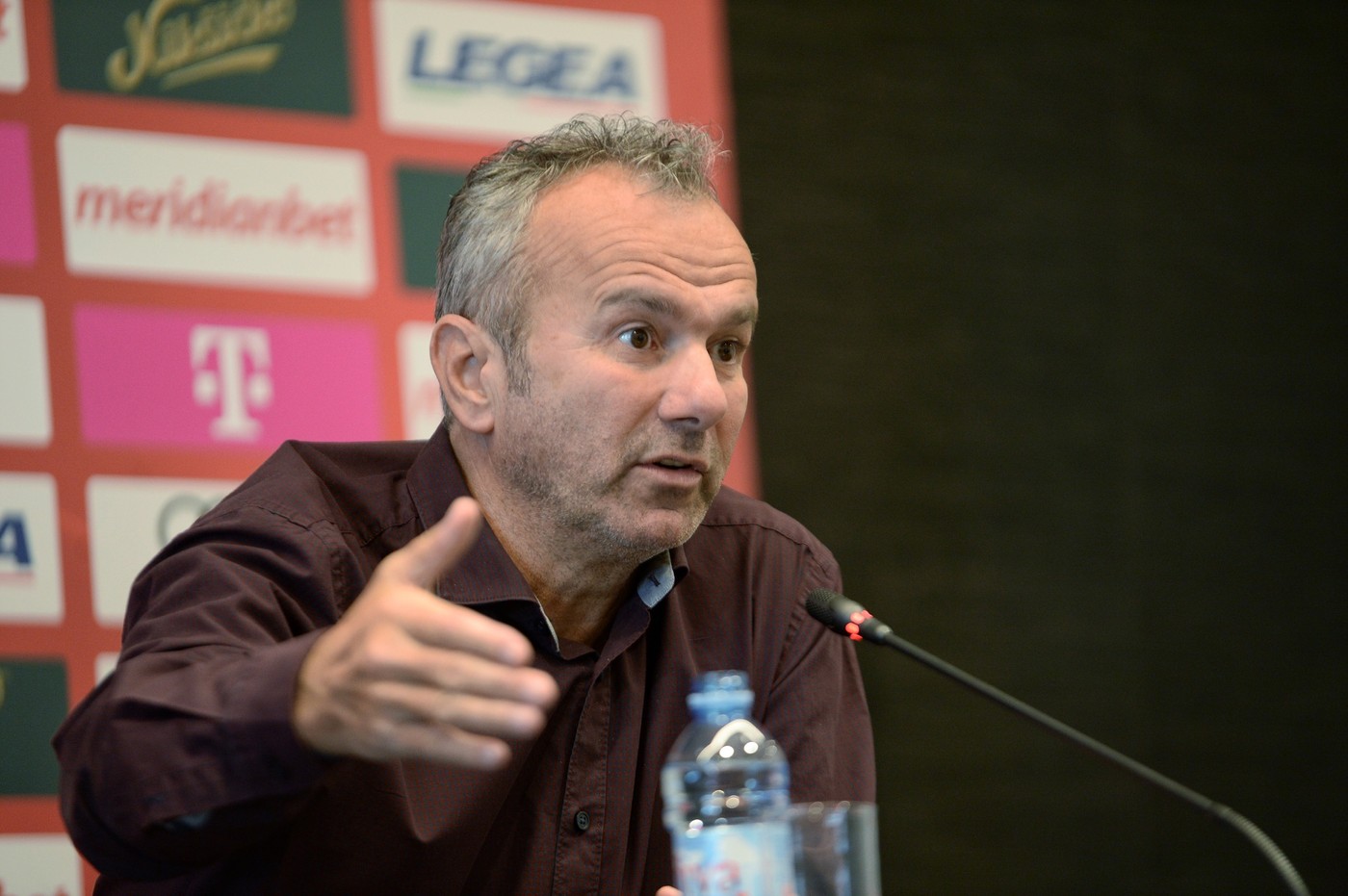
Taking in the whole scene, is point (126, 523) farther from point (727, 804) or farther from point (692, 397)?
point (727, 804)

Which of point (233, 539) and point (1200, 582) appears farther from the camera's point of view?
point (1200, 582)

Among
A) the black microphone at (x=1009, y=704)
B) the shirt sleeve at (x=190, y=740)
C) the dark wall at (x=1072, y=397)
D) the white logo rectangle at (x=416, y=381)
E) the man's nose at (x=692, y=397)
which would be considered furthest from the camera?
the dark wall at (x=1072, y=397)

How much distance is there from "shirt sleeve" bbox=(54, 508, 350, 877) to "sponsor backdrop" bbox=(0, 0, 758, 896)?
934 mm

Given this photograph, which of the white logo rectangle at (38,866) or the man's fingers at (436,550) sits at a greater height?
the man's fingers at (436,550)

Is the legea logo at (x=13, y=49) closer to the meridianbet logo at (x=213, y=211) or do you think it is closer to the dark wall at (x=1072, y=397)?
the meridianbet logo at (x=213, y=211)

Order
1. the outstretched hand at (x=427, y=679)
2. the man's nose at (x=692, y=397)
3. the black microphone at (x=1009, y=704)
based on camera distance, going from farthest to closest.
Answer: the man's nose at (x=692, y=397), the black microphone at (x=1009, y=704), the outstretched hand at (x=427, y=679)

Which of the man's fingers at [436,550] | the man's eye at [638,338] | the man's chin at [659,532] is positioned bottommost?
the man's chin at [659,532]

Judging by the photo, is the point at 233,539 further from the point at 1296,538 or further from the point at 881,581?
the point at 1296,538

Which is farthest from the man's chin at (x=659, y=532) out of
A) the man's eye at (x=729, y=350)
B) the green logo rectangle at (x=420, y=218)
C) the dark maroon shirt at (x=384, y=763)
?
the green logo rectangle at (x=420, y=218)

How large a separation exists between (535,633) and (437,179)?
122 centimetres

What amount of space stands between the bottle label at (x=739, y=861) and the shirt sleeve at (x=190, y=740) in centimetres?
31

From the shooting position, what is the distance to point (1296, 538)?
3.90 m

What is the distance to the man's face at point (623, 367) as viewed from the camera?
1697 millimetres

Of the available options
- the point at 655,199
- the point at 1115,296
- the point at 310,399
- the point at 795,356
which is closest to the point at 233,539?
the point at 655,199
